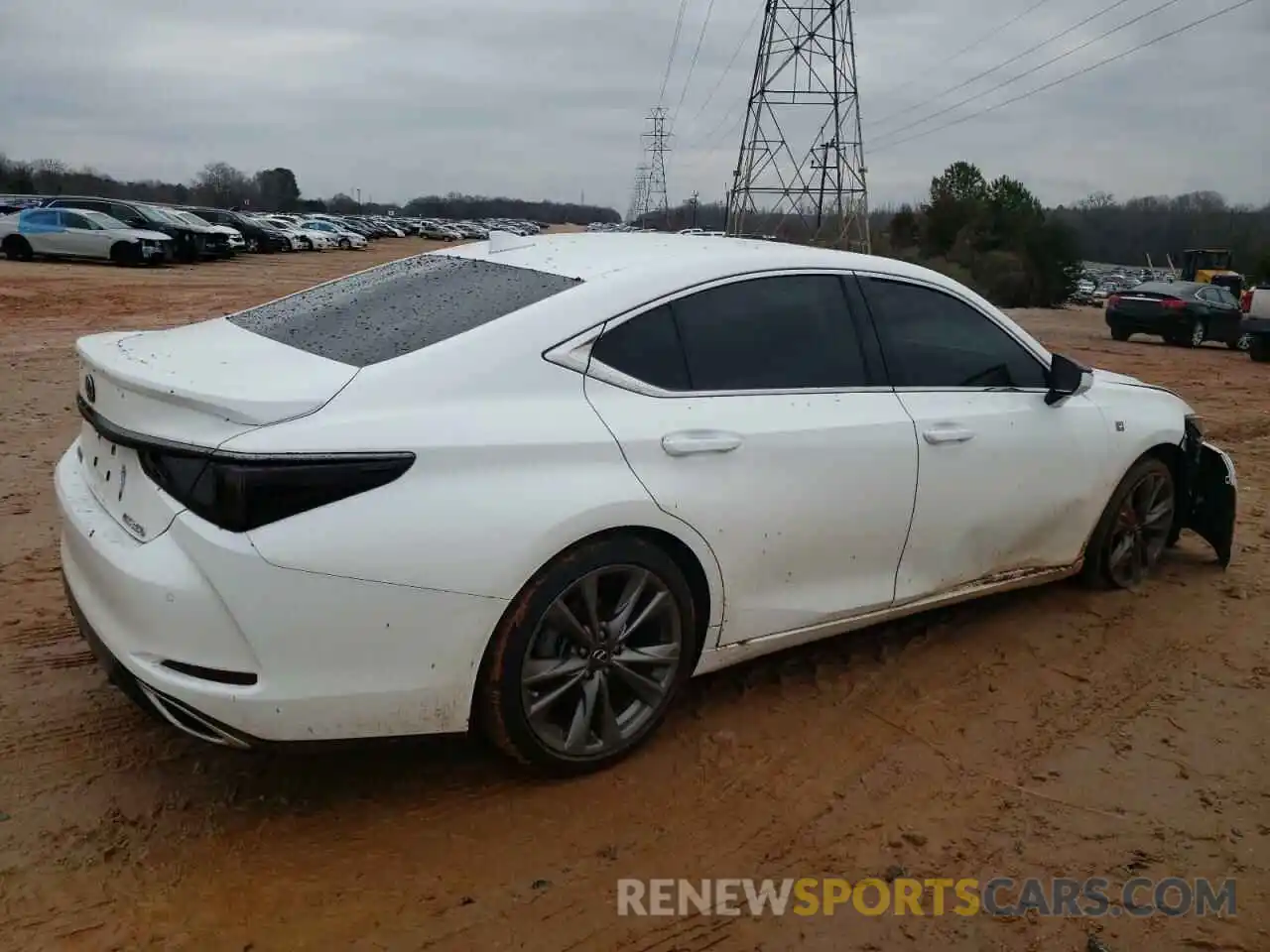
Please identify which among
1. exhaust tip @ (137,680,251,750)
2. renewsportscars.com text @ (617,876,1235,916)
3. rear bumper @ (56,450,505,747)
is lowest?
renewsportscars.com text @ (617,876,1235,916)

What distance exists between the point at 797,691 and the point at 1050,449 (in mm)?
1455

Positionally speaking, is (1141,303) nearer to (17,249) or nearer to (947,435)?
(947,435)

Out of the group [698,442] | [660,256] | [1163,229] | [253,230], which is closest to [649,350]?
[698,442]

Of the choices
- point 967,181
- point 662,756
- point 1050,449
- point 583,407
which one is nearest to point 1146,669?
point 1050,449

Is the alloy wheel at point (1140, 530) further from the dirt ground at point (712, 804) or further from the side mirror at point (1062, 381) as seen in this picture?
the side mirror at point (1062, 381)

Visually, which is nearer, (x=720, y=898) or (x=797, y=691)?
(x=720, y=898)

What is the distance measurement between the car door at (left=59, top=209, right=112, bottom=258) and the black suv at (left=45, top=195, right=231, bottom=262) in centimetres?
150

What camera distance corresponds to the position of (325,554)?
252 centimetres

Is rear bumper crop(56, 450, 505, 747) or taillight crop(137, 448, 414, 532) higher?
taillight crop(137, 448, 414, 532)

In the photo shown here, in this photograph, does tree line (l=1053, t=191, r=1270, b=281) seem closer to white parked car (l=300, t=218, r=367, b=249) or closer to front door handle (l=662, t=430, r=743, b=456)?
white parked car (l=300, t=218, r=367, b=249)

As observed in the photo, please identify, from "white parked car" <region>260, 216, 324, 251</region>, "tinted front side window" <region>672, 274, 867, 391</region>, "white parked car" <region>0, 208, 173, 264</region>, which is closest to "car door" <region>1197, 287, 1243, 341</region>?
Answer: "tinted front side window" <region>672, 274, 867, 391</region>

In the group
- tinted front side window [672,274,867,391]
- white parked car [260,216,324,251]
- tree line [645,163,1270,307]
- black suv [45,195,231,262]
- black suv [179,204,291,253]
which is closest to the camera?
tinted front side window [672,274,867,391]

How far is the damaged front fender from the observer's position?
5.02m

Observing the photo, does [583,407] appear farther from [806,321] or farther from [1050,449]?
[1050,449]
